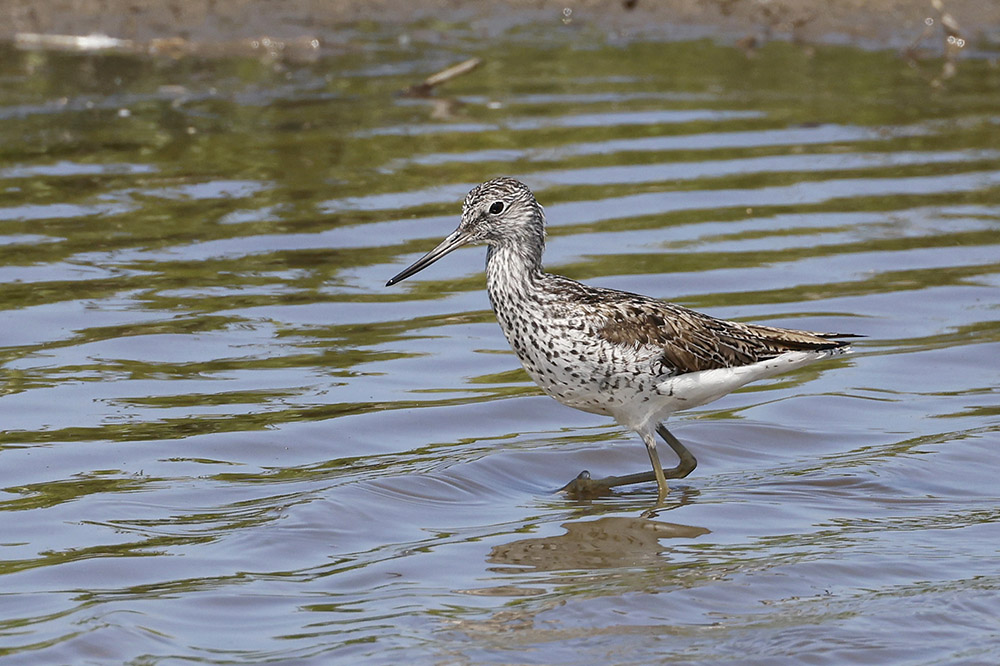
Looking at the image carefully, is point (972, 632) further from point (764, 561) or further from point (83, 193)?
point (83, 193)

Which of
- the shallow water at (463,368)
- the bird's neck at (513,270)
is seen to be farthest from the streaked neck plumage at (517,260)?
the shallow water at (463,368)

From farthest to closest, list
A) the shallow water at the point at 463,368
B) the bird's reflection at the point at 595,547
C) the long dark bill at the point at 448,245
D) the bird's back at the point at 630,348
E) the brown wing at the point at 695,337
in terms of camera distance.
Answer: the long dark bill at the point at 448,245
the brown wing at the point at 695,337
the bird's back at the point at 630,348
the bird's reflection at the point at 595,547
the shallow water at the point at 463,368

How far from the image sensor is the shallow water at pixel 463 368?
647cm

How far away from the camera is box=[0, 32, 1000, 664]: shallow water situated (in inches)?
255

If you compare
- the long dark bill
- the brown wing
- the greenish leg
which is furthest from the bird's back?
the long dark bill

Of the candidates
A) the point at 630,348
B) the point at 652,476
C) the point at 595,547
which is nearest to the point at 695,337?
the point at 630,348

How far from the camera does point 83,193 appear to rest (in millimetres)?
12188

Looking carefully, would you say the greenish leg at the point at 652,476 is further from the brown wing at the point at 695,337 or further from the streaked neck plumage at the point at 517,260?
the streaked neck plumage at the point at 517,260

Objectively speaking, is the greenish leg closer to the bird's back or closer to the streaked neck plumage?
the bird's back

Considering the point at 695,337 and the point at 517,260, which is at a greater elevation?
the point at 517,260

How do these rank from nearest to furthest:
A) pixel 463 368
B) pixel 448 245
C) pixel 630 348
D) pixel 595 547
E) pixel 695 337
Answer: pixel 595 547 → pixel 630 348 → pixel 695 337 → pixel 448 245 → pixel 463 368

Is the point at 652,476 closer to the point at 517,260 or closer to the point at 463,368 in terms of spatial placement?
the point at 517,260

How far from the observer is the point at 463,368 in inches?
379

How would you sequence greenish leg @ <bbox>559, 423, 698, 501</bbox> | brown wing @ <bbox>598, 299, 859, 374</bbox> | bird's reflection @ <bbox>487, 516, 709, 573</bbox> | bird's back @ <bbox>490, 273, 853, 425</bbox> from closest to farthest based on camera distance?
bird's reflection @ <bbox>487, 516, 709, 573</bbox>, bird's back @ <bbox>490, 273, 853, 425</bbox>, brown wing @ <bbox>598, 299, 859, 374</bbox>, greenish leg @ <bbox>559, 423, 698, 501</bbox>
